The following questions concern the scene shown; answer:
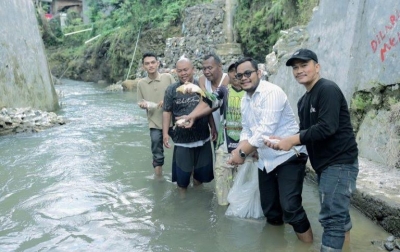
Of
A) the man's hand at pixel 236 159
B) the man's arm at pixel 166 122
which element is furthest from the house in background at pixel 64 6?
the man's hand at pixel 236 159

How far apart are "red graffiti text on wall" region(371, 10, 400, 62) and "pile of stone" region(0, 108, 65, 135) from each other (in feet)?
25.5

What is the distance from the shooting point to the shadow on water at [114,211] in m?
3.94

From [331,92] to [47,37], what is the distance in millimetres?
35652

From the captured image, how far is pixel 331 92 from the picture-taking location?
114 inches

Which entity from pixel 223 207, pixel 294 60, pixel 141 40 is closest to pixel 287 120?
pixel 294 60

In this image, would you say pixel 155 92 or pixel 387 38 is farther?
pixel 155 92

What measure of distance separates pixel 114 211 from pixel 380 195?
285cm

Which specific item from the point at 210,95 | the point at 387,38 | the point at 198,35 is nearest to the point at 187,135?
the point at 210,95

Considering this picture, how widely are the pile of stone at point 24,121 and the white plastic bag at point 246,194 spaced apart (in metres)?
7.17

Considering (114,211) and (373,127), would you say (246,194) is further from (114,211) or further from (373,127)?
(373,127)

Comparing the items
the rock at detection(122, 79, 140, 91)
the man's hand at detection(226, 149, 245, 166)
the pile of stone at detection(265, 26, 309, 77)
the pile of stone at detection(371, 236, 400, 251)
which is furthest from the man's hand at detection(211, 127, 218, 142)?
the rock at detection(122, 79, 140, 91)

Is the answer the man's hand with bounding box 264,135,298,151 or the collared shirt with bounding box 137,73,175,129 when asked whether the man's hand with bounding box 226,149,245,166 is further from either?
the collared shirt with bounding box 137,73,175,129

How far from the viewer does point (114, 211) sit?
16.0 ft

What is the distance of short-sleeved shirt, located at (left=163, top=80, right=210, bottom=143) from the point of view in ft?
15.8
